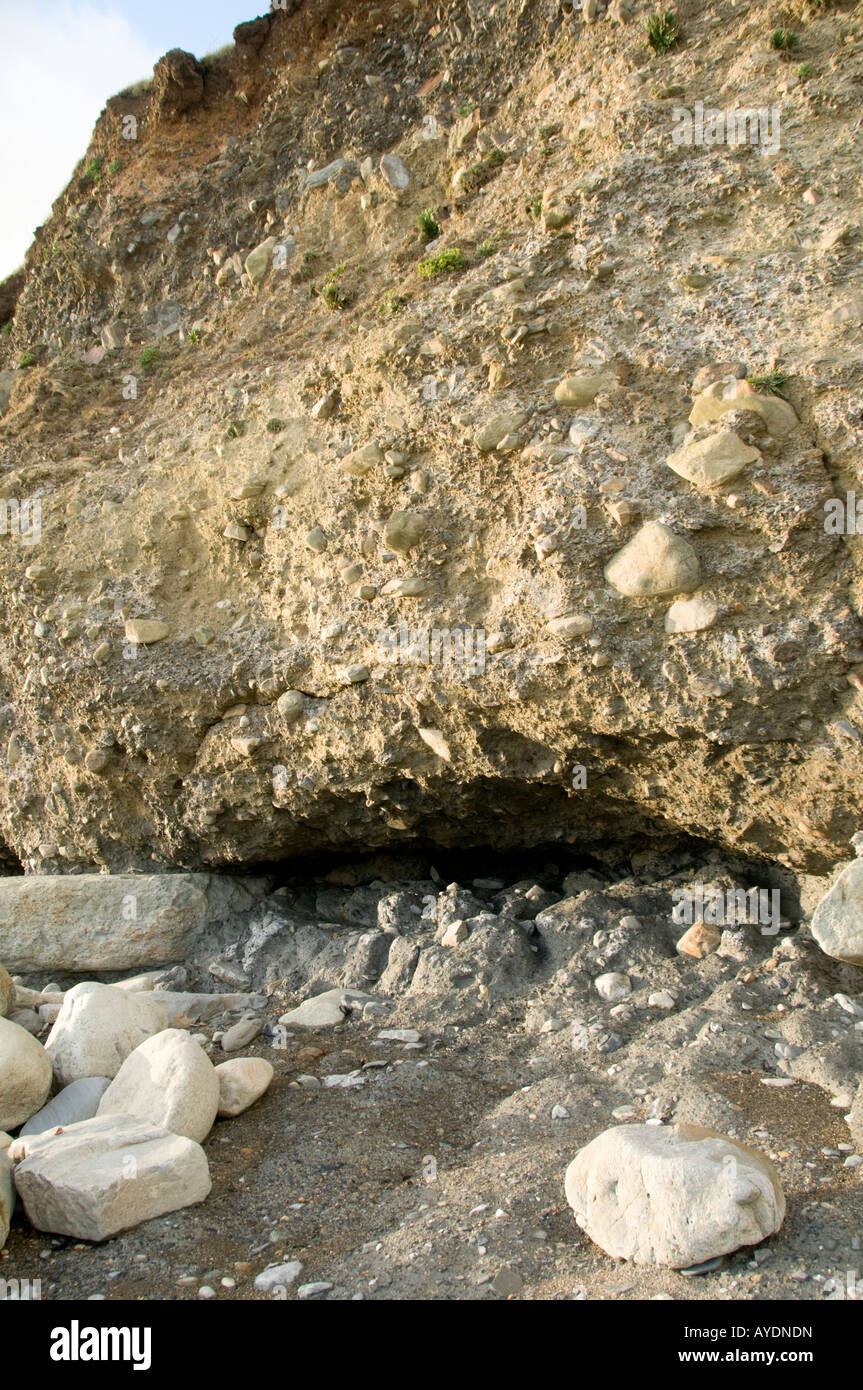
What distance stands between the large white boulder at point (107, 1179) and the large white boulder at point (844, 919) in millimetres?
2748

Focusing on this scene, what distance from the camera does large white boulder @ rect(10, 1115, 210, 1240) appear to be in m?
3.22

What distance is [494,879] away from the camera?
6.11 m

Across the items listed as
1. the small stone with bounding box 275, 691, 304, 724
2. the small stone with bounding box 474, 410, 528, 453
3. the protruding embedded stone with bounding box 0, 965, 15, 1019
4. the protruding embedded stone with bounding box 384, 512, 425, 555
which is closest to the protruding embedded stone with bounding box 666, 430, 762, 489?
the small stone with bounding box 474, 410, 528, 453

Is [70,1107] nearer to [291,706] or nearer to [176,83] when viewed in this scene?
[291,706]

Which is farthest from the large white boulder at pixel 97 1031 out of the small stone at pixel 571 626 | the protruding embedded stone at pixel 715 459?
the protruding embedded stone at pixel 715 459

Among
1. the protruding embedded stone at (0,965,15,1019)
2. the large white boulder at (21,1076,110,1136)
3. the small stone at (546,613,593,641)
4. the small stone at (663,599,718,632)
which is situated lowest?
the large white boulder at (21,1076,110,1136)

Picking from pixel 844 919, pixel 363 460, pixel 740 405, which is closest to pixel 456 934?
pixel 844 919

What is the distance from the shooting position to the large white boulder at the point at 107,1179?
127 inches

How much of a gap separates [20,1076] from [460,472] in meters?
3.64

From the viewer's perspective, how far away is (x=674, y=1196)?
108 inches

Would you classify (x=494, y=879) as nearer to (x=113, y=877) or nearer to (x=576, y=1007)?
(x=576, y=1007)

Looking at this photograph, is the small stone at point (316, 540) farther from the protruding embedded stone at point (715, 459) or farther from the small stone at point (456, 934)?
the small stone at point (456, 934)

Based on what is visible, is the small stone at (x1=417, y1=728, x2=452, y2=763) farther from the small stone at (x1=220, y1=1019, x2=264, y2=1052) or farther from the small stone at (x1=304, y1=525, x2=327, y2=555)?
the small stone at (x1=220, y1=1019, x2=264, y2=1052)

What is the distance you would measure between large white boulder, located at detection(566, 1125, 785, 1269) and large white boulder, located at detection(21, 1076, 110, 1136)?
2259mm
